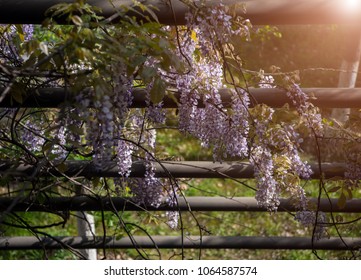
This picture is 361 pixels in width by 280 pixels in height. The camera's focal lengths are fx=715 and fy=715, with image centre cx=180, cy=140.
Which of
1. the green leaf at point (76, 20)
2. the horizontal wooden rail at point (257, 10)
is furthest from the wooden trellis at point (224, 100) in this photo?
the green leaf at point (76, 20)

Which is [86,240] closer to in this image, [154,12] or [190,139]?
[154,12]

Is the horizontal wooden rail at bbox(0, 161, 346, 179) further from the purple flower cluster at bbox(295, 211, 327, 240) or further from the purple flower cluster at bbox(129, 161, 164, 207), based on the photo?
the purple flower cluster at bbox(295, 211, 327, 240)

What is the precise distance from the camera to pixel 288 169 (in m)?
3.31

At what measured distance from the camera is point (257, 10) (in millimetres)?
2643

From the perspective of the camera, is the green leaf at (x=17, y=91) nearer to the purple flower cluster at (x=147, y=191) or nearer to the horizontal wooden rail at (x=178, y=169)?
the horizontal wooden rail at (x=178, y=169)

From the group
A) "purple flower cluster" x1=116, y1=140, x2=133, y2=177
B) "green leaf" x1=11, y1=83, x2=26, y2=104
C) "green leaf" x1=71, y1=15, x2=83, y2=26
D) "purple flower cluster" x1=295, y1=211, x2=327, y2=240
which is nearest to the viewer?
"green leaf" x1=71, y1=15, x2=83, y2=26

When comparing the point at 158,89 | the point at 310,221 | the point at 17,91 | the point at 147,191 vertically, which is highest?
the point at 147,191

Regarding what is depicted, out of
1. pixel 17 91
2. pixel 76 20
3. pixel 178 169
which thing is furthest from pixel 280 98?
pixel 76 20

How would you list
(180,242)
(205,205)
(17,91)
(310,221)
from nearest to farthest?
1. (17,91)
2. (310,221)
3. (205,205)
4. (180,242)

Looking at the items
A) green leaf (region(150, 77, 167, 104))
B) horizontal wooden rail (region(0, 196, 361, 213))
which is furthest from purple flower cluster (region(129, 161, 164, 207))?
green leaf (region(150, 77, 167, 104))

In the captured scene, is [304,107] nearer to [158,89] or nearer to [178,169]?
[158,89]

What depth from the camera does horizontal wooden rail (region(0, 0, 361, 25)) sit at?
256 centimetres

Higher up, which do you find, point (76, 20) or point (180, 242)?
point (180, 242)
